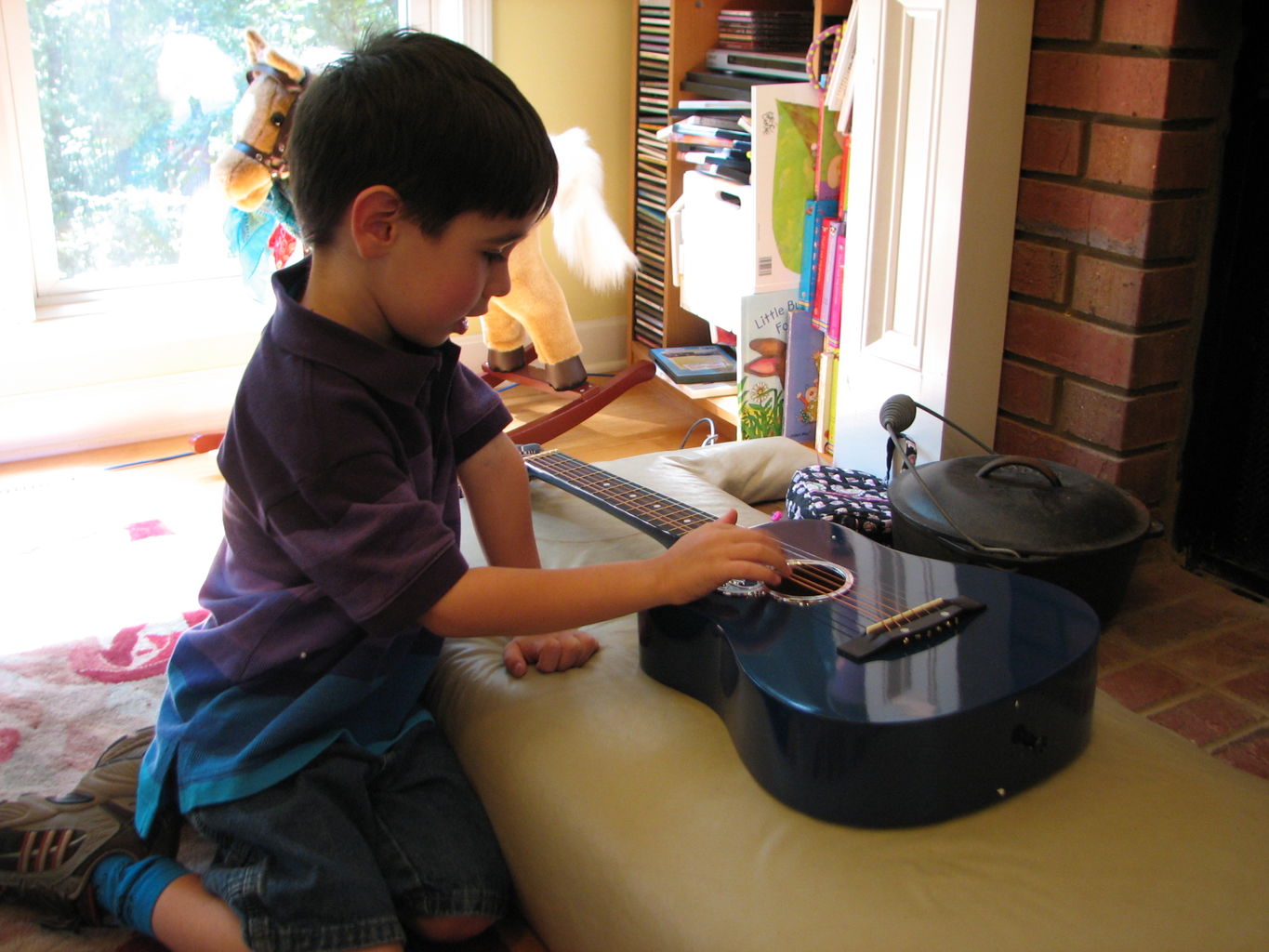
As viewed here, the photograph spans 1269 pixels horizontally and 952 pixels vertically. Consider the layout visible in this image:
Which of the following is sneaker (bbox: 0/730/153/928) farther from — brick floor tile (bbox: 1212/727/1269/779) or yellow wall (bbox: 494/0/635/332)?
yellow wall (bbox: 494/0/635/332)

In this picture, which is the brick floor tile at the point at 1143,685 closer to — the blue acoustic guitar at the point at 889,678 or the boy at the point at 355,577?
the blue acoustic guitar at the point at 889,678

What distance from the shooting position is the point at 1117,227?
1463 millimetres

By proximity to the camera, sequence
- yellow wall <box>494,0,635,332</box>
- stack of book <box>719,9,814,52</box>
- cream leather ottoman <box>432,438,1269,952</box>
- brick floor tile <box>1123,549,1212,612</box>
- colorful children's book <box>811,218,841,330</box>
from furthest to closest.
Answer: yellow wall <box>494,0,635,332</box> → stack of book <box>719,9,814,52</box> → colorful children's book <box>811,218,841,330</box> → brick floor tile <box>1123,549,1212,612</box> → cream leather ottoman <box>432,438,1269,952</box>

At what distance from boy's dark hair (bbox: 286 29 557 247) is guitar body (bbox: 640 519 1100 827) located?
388mm

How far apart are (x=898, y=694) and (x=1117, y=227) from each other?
0.81 meters

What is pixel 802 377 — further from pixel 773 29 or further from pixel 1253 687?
pixel 1253 687

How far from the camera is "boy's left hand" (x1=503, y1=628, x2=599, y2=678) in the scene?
1169 millimetres

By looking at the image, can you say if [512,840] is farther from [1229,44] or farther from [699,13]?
[699,13]

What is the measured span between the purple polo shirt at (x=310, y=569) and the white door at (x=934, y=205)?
75 cm

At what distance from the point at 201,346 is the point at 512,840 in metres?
1.64

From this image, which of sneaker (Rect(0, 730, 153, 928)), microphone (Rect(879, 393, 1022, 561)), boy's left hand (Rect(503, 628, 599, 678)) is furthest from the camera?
microphone (Rect(879, 393, 1022, 561))

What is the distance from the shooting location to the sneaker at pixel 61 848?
1045 mm

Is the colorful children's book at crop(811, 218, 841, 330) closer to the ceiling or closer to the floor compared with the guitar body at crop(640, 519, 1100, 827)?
closer to the ceiling

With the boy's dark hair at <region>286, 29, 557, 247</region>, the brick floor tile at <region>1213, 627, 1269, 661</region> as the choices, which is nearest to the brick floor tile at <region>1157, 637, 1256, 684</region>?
the brick floor tile at <region>1213, 627, 1269, 661</region>
